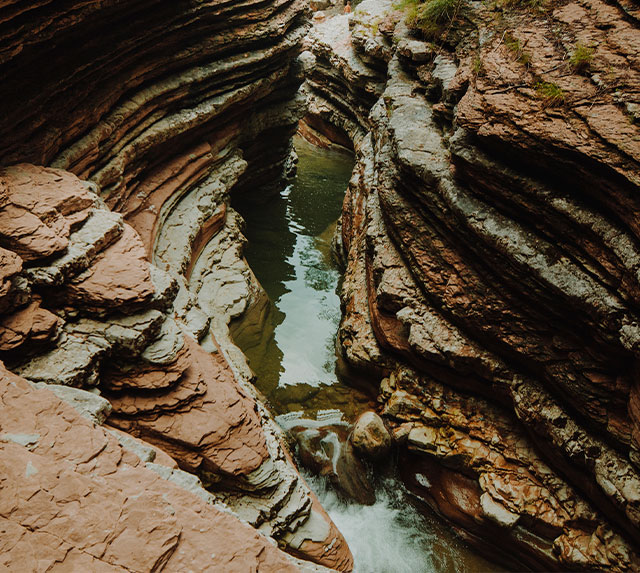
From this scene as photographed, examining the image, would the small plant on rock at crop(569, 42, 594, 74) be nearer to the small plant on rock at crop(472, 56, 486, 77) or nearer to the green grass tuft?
the green grass tuft

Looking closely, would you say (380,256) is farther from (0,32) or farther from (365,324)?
(0,32)

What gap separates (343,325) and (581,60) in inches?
231

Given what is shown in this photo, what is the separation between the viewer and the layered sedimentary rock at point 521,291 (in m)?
4.85

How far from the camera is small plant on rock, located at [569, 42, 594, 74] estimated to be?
5.44m

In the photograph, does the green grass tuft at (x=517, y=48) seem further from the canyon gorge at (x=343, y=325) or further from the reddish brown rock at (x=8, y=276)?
the reddish brown rock at (x=8, y=276)

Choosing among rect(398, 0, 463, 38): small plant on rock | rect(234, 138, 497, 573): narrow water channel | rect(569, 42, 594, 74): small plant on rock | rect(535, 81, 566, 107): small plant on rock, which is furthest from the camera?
rect(398, 0, 463, 38): small plant on rock

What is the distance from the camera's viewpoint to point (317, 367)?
905 centimetres

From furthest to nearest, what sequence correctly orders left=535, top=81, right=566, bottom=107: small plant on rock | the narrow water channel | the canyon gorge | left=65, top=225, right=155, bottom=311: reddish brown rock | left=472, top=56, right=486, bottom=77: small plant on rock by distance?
left=472, top=56, right=486, bottom=77: small plant on rock < the narrow water channel < left=535, top=81, right=566, bottom=107: small plant on rock < left=65, top=225, right=155, bottom=311: reddish brown rock < the canyon gorge

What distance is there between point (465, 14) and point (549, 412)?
8191 millimetres

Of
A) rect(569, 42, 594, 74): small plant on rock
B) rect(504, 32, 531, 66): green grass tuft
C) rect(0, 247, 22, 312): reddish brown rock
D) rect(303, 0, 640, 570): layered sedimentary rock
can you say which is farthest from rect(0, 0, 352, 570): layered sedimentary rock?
rect(569, 42, 594, 74): small plant on rock

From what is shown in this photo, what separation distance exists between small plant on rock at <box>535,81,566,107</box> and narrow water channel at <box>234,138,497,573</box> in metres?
5.60

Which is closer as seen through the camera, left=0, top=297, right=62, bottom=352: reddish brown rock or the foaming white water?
left=0, top=297, right=62, bottom=352: reddish brown rock

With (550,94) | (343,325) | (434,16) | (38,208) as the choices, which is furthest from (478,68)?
(38,208)

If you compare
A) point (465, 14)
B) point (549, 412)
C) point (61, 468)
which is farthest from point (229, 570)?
point (465, 14)
